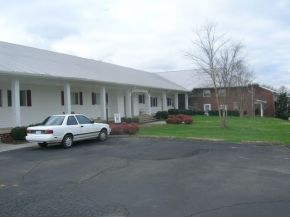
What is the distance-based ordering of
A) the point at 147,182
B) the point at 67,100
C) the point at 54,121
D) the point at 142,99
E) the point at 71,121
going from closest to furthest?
1. the point at 147,182
2. the point at 54,121
3. the point at 71,121
4. the point at 67,100
5. the point at 142,99

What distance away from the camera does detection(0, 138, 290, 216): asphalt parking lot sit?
22.4 ft

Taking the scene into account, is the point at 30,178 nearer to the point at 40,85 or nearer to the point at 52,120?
the point at 52,120

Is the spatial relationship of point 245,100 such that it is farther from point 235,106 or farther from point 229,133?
point 229,133

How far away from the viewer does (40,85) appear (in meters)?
25.4

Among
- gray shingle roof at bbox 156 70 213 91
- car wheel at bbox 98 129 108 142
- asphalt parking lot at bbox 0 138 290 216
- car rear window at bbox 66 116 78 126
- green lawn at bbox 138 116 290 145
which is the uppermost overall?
gray shingle roof at bbox 156 70 213 91

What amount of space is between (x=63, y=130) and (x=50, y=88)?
11087 millimetres

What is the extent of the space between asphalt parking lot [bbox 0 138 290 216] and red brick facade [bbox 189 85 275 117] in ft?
117

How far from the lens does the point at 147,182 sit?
904cm

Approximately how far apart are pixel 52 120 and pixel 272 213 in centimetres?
1218

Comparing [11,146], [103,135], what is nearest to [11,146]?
[11,146]

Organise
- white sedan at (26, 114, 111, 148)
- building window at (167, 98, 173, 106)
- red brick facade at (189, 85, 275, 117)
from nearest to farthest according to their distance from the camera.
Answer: white sedan at (26, 114, 111, 148), building window at (167, 98, 173, 106), red brick facade at (189, 85, 275, 117)

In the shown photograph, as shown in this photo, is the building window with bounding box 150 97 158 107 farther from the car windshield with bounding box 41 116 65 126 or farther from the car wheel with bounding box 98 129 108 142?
the car windshield with bounding box 41 116 65 126

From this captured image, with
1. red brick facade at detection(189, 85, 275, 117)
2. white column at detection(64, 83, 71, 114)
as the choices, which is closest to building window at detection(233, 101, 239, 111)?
red brick facade at detection(189, 85, 275, 117)

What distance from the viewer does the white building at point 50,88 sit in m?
20.9
